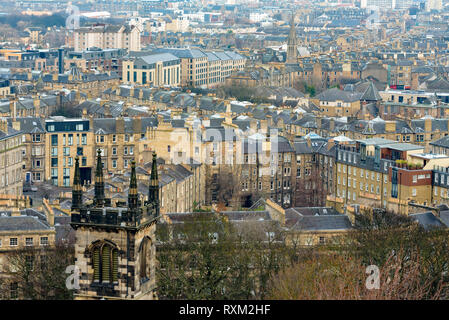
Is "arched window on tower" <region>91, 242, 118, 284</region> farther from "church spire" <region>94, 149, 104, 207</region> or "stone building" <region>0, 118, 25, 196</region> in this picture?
"stone building" <region>0, 118, 25, 196</region>

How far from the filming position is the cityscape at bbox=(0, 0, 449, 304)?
120ft

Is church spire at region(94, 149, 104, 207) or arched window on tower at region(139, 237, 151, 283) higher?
church spire at region(94, 149, 104, 207)

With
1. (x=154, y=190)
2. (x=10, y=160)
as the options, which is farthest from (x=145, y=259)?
(x=10, y=160)

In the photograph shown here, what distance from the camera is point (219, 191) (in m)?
82.6

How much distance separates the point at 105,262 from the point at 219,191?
47953 millimetres

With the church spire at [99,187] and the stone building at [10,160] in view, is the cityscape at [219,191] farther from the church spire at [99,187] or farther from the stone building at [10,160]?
the stone building at [10,160]

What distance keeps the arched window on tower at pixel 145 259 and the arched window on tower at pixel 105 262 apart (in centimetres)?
85

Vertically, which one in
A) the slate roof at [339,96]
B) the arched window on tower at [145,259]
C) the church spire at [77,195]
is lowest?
the slate roof at [339,96]

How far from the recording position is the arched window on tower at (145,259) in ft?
115

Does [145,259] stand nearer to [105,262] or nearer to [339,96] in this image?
[105,262]

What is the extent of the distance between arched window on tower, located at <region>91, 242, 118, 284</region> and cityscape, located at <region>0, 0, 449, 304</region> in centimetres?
5

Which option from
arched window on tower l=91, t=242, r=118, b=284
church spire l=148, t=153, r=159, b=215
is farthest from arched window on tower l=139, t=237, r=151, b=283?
church spire l=148, t=153, r=159, b=215

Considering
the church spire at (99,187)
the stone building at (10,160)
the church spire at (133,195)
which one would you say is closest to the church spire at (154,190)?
the church spire at (133,195)

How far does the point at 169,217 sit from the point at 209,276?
11733 millimetres
